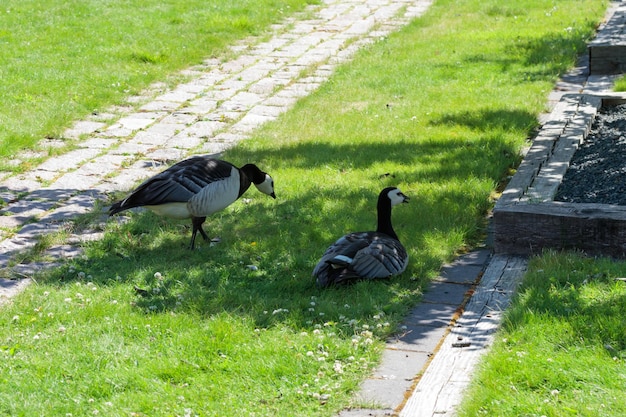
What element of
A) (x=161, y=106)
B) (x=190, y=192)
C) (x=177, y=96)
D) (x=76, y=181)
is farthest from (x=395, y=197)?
(x=177, y=96)

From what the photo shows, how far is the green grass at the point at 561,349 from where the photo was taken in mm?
5484

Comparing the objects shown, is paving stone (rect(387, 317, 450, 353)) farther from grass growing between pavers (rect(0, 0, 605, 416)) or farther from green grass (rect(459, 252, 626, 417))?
green grass (rect(459, 252, 626, 417))

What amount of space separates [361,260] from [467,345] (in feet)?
4.07

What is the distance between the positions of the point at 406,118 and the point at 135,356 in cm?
694

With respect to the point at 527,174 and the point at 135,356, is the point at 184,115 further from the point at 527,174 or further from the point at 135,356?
the point at 135,356

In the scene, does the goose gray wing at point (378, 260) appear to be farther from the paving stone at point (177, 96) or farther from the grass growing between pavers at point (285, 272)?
the paving stone at point (177, 96)

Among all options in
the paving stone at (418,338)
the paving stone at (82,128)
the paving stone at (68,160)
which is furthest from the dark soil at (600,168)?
the paving stone at (82,128)

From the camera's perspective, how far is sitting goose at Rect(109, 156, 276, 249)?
8.16 meters

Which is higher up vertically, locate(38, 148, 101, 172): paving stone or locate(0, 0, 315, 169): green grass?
locate(0, 0, 315, 169): green grass

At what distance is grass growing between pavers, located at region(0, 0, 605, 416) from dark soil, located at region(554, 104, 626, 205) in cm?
84

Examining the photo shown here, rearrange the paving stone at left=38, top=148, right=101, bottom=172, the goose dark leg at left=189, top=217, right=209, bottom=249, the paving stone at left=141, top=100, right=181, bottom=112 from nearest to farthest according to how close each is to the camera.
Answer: the goose dark leg at left=189, top=217, right=209, bottom=249 < the paving stone at left=38, top=148, right=101, bottom=172 < the paving stone at left=141, top=100, right=181, bottom=112

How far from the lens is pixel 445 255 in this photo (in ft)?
26.8

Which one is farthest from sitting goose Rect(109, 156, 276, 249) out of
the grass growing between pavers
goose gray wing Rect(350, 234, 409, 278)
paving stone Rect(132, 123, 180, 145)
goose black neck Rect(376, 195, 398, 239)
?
paving stone Rect(132, 123, 180, 145)

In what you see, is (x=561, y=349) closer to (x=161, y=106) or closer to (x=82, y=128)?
(x=82, y=128)
